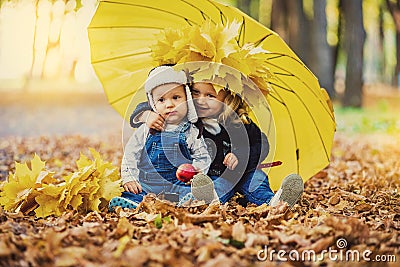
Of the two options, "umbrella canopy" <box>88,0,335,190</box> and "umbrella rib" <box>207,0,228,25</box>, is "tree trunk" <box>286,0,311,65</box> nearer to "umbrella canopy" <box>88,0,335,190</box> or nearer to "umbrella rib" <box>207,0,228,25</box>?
"umbrella canopy" <box>88,0,335,190</box>

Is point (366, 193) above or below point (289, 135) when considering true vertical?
below

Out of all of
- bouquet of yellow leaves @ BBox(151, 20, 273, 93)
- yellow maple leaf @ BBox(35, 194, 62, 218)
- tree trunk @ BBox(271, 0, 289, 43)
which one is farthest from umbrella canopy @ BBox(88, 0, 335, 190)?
tree trunk @ BBox(271, 0, 289, 43)

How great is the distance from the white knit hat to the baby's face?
0.03 metres

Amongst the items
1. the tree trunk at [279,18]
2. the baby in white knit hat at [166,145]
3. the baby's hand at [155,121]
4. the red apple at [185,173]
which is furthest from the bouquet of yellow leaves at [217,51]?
the tree trunk at [279,18]

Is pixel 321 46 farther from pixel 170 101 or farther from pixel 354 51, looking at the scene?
pixel 170 101

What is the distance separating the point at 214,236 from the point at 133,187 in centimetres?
110

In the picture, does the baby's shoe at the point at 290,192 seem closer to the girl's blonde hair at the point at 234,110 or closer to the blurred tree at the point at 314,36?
the girl's blonde hair at the point at 234,110

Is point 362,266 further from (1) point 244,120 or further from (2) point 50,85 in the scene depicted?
(2) point 50,85

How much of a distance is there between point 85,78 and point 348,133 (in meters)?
18.5

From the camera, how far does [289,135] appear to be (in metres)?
3.86

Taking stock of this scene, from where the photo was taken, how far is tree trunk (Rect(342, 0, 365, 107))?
13305 mm

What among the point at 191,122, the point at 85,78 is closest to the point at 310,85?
the point at 191,122

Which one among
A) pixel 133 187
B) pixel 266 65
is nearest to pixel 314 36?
pixel 266 65

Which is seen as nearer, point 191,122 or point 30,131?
point 191,122
